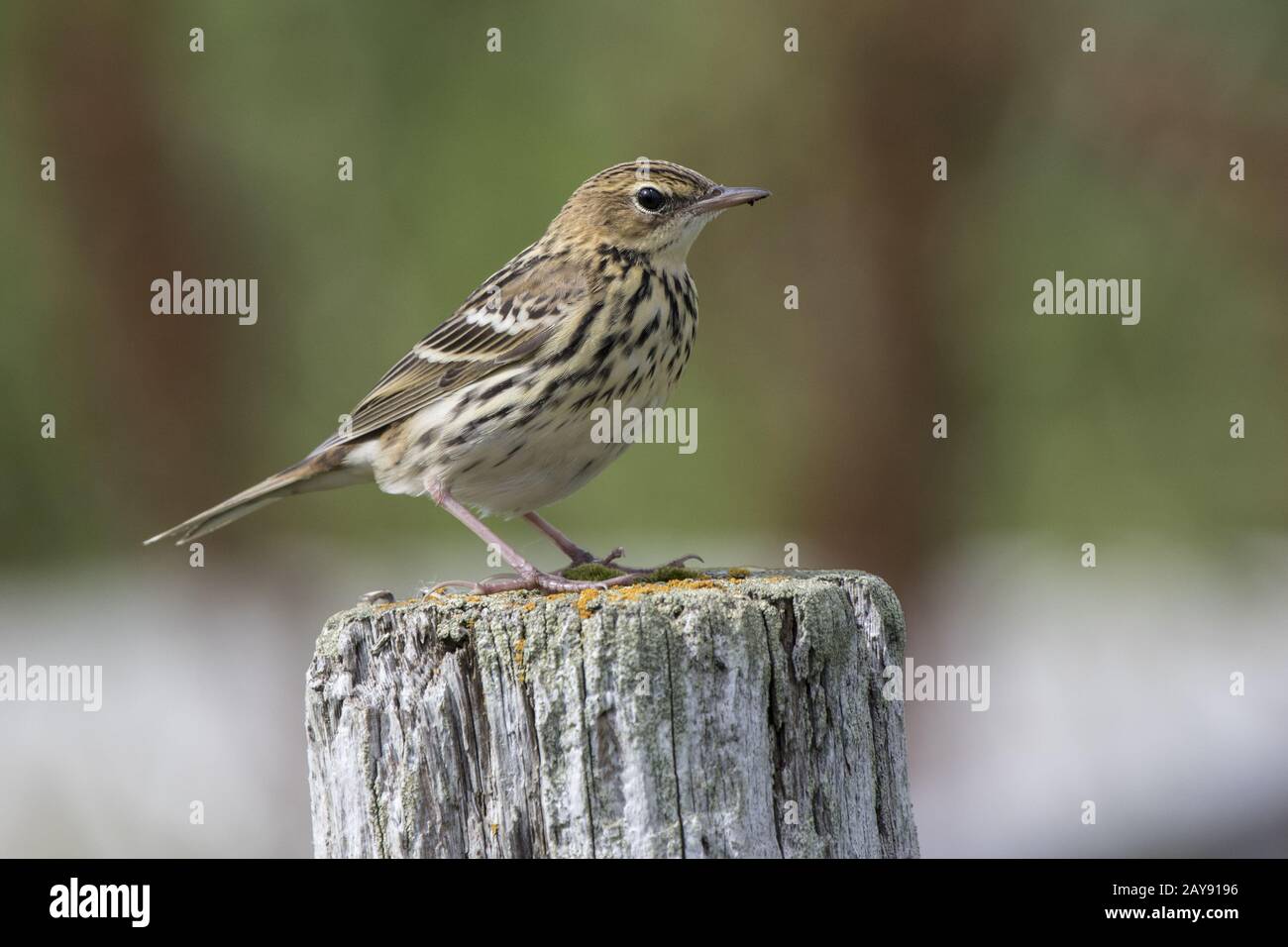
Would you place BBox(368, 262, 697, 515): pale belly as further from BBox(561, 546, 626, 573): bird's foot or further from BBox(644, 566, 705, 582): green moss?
BBox(644, 566, 705, 582): green moss

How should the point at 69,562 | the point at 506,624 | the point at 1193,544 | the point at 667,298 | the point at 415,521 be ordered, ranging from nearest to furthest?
the point at 506,624 → the point at 667,298 → the point at 1193,544 → the point at 69,562 → the point at 415,521

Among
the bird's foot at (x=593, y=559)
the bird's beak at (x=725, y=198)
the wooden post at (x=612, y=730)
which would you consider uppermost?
the bird's beak at (x=725, y=198)

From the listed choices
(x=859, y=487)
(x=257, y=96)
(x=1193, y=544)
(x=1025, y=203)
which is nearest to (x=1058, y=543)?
(x=1193, y=544)

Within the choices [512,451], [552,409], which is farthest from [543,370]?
[512,451]

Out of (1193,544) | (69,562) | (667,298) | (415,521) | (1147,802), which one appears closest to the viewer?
(667,298)

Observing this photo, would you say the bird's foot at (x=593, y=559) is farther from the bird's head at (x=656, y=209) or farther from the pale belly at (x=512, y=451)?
the bird's head at (x=656, y=209)

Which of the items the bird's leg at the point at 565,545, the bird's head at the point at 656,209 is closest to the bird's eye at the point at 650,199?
the bird's head at the point at 656,209

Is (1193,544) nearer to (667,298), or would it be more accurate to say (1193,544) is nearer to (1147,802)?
(1147,802)

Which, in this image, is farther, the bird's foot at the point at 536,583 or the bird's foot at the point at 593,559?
the bird's foot at the point at 593,559
